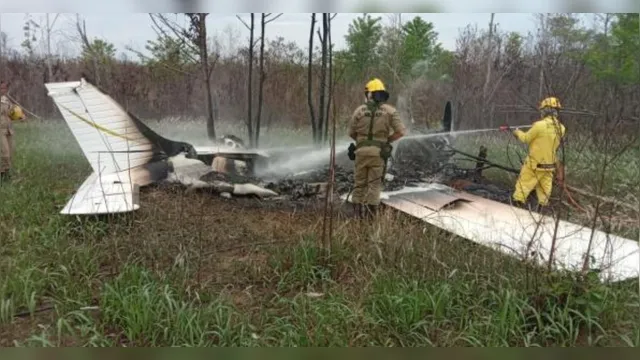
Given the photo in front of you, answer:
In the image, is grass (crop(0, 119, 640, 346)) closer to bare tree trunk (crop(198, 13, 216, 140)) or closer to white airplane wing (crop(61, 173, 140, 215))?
white airplane wing (crop(61, 173, 140, 215))

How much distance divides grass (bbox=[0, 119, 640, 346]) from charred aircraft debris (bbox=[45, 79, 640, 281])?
0.49 ft

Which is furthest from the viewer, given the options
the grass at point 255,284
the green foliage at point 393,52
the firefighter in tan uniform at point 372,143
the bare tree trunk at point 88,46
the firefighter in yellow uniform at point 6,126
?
the firefighter in tan uniform at point 372,143

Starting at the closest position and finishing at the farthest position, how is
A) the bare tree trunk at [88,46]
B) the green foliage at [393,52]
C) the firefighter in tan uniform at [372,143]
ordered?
the bare tree trunk at [88,46], the green foliage at [393,52], the firefighter in tan uniform at [372,143]

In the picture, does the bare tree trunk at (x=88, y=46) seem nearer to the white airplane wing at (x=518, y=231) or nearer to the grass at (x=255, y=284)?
the grass at (x=255, y=284)

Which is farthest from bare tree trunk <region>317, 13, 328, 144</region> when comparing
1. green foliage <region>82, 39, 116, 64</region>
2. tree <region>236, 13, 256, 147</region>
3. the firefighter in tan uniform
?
green foliage <region>82, 39, 116, 64</region>


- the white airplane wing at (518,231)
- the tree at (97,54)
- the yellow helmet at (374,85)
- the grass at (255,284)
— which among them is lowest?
the grass at (255,284)

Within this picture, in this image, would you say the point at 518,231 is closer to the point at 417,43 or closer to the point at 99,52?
the point at 417,43

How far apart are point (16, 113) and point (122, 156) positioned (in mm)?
896

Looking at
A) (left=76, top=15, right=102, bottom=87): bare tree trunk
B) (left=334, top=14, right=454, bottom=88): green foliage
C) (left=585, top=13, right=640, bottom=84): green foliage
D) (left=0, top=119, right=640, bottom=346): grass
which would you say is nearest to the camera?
(left=0, top=119, right=640, bottom=346): grass

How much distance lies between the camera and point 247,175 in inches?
184

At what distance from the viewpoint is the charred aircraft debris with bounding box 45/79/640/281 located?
13.6ft

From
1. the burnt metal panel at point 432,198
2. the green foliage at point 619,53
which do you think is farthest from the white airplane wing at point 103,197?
the green foliage at point 619,53

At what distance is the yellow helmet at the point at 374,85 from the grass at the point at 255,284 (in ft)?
3.49

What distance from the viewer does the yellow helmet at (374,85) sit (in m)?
4.23
